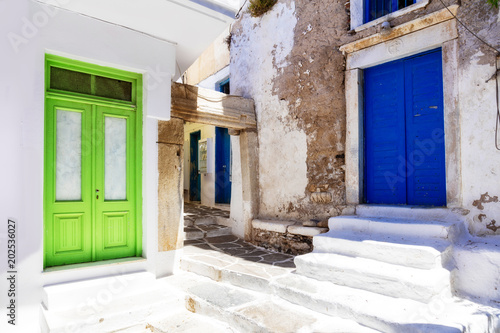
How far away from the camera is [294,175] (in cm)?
585

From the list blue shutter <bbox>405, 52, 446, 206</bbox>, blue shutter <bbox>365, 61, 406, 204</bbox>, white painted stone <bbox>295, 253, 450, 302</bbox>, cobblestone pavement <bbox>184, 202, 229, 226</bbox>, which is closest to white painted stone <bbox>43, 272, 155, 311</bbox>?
white painted stone <bbox>295, 253, 450, 302</bbox>

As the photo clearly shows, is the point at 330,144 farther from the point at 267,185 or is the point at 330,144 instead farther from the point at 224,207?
the point at 224,207

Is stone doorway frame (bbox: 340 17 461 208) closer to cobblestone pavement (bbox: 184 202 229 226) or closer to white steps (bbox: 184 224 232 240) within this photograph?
white steps (bbox: 184 224 232 240)

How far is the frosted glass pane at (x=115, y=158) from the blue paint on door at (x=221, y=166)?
4893mm

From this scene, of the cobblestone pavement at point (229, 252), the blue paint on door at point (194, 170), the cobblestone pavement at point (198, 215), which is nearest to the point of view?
the cobblestone pavement at point (229, 252)

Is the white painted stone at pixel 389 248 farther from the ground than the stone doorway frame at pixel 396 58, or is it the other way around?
the stone doorway frame at pixel 396 58

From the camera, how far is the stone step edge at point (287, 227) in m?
5.09

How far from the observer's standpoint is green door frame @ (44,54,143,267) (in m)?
3.74

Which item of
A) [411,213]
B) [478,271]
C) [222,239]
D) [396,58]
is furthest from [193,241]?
[396,58]

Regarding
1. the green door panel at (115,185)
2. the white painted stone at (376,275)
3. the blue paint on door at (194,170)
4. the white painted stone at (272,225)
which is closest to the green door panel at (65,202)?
the green door panel at (115,185)

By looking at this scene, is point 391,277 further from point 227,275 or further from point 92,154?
point 92,154

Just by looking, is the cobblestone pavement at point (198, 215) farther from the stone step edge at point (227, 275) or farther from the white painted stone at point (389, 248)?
the white painted stone at point (389, 248)

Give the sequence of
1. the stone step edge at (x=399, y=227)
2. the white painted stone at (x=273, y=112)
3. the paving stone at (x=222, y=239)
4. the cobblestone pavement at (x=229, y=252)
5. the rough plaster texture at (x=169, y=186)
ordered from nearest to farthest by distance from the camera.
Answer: the stone step edge at (x=399, y=227)
the rough plaster texture at (x=169, y=186)
the cobblestone pavement at (x=229, y=252)
the white painted stone at (x=273, y=112)
the paving stone at (x=222, y=239)

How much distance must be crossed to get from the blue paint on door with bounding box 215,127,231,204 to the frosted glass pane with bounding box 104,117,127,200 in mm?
4893
